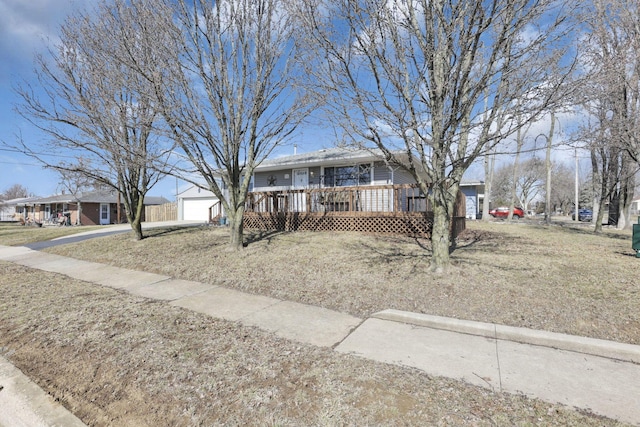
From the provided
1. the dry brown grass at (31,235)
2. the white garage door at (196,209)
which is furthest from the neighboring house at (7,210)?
the dry brown grass at (31,235)

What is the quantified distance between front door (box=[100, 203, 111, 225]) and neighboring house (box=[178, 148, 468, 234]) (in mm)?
23095

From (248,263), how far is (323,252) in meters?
1.73

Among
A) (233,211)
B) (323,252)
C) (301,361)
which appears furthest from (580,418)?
(233,211)

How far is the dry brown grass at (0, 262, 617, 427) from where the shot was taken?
7.14 ft

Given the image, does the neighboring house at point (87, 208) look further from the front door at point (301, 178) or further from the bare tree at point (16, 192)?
the bare tree at point (16, 192)

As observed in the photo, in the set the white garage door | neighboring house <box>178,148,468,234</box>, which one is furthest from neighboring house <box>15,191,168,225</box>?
neighboring house <box>178,148,468,234</box>

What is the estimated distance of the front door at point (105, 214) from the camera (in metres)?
32.8

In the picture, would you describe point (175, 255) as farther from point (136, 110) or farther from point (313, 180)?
point (313, 180)

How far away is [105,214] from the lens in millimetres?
33156

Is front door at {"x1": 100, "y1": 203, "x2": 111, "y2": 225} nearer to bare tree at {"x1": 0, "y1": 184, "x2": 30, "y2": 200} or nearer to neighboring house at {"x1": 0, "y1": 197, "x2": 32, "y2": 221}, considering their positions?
neighboring house at {"x1": 0, "y1": 197, "x2": 32, "y2": 221}

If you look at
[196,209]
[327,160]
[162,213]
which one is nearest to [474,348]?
[327,160]

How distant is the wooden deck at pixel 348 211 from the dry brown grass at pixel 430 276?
117 centimetres

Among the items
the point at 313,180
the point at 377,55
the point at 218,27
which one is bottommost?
the point at 313,180

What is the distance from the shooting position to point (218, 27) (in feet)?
23.8
